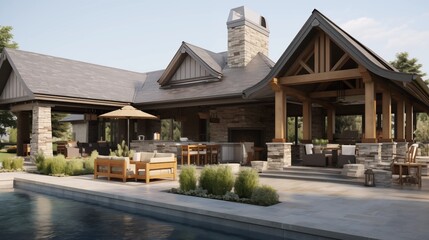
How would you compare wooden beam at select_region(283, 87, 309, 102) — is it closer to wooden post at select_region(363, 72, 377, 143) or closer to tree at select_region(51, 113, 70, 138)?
wooden post at select_region(363, 72, 377, 143)

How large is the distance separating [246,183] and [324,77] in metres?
5.33

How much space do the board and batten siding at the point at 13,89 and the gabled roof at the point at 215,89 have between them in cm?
563

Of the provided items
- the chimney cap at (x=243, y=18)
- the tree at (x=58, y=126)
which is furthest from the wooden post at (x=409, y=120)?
the tree at (x=58, y=126)

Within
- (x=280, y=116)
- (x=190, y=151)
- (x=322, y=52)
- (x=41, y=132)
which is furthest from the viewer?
(x=41, y=132)

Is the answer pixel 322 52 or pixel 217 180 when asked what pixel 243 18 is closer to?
pixel 322 52

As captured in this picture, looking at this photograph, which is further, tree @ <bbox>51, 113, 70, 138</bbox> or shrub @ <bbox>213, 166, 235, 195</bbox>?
tree @ <bbox>51, 113, 70, 138</bbox>

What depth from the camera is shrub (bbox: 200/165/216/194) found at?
28.7 feet

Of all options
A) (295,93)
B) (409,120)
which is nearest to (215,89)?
(295,93)

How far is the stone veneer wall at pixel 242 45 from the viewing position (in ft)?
60.5

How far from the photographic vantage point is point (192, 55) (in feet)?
62.4

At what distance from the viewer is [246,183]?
27.0ft

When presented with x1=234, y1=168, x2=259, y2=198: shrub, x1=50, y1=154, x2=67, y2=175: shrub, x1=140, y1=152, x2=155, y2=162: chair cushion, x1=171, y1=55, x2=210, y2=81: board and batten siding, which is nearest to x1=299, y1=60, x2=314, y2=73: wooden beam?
x1=234, y1=168, x2=259, y2=198: shrub

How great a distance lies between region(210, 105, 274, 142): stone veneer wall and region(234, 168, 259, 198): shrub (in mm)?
9574

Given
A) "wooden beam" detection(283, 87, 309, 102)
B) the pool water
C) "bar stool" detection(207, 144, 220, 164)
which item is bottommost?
the pool water
